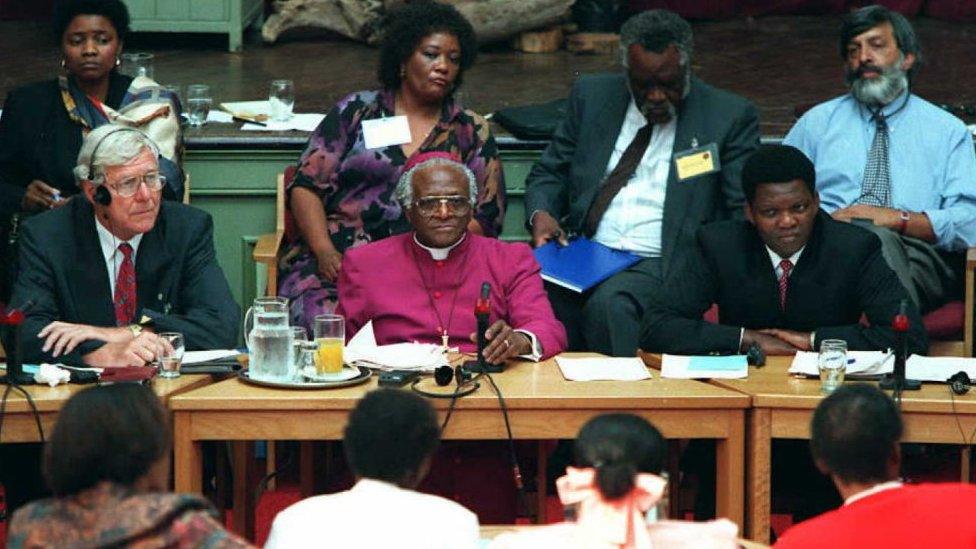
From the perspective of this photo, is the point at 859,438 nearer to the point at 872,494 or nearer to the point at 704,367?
the point at 872,494

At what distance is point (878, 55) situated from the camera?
6992mm

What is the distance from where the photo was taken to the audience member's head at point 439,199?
5.85m

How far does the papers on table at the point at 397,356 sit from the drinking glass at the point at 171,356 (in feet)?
1.55

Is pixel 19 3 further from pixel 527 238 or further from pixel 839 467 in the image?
pixel 839 467

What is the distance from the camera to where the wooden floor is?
895cm

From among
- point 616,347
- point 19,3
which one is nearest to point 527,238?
point 616,347

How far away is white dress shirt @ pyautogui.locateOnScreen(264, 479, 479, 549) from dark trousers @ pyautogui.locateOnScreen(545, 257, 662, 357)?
3.06 metres

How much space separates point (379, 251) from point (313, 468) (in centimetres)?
74

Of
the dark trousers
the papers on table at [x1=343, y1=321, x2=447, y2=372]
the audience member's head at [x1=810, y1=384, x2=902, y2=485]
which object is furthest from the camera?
the dark trousers

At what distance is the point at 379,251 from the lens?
6.03m

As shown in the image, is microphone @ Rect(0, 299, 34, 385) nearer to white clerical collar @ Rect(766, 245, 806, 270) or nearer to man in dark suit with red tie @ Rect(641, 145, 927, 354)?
man in dark suit with red tie @ Rect(641, 145, 927, 354)

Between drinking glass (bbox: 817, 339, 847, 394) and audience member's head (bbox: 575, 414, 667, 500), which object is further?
drinking glass (bbox: 817, 339, 847, 394)

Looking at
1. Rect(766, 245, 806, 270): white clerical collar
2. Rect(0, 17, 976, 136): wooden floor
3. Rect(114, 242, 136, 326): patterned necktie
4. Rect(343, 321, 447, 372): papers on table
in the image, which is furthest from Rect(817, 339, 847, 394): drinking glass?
Rect(0, 17, 976, 136): wooden floor

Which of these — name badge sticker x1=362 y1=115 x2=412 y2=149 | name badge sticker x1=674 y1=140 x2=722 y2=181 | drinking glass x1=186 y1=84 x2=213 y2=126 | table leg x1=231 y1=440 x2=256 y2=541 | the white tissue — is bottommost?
table leg x1=231 y1=440 x2=256 y2=541
